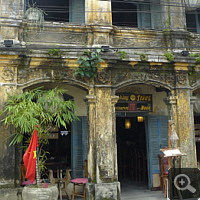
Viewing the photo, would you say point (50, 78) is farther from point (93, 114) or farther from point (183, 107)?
point (183, 107)

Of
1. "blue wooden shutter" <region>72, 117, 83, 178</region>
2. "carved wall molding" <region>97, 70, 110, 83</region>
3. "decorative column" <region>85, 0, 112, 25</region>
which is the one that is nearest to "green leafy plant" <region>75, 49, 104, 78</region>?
"carved wall molding" <region>97, 70, 110, 83</region>

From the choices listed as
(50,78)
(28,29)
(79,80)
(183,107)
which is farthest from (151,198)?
(28,29)

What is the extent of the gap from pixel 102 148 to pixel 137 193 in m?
2.63

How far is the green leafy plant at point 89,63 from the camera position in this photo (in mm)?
7434

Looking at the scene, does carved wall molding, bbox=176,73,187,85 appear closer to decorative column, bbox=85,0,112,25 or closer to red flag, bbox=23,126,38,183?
decorative column, bbox=85,0,112,25

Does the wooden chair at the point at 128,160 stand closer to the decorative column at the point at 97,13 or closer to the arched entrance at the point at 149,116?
the arched entrance at the point at 149,116

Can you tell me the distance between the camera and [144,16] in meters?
9.25

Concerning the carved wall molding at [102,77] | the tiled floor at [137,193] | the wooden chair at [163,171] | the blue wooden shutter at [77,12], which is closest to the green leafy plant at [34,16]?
the blue wooden shutter at [77,12]

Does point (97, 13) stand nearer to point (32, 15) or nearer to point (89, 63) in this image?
point (89, 63)

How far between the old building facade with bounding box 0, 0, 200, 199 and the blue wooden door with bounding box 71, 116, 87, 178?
34 mm

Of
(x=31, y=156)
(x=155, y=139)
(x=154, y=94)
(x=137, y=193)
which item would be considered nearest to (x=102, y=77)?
(x=154, y=94)

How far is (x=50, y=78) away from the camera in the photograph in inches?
296

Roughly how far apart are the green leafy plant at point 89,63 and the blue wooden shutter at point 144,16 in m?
2.68

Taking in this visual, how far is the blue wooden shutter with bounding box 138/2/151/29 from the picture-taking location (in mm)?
9211
